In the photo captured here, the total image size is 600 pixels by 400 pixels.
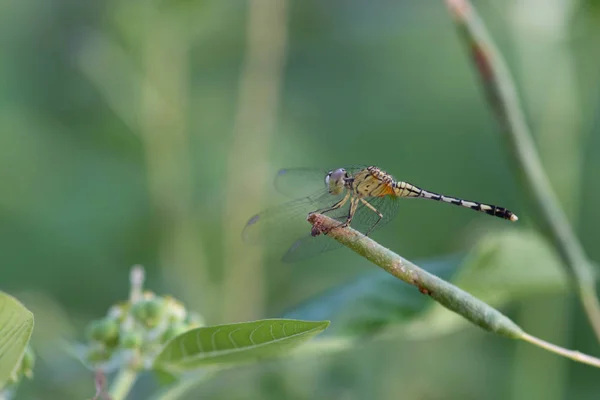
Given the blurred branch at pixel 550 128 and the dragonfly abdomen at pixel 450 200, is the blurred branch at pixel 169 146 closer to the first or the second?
the dragonfly abdomen at pixel 450 200

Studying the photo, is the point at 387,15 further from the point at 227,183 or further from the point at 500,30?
the point at 227,183

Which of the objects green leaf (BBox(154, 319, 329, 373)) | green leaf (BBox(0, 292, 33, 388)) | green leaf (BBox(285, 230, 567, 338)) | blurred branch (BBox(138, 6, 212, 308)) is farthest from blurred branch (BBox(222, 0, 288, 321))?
green leaf (BBox(0, 292, 33, 388))

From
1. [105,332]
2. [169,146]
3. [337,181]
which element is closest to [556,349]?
[105,332]

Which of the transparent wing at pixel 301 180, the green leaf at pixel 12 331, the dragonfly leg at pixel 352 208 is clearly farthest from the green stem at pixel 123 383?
the transparent wing at pixel 301 180

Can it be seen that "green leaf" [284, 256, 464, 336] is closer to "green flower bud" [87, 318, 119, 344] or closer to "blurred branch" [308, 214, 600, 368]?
"green flower bud" [87, 318, 119, 344]

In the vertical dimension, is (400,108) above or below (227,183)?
above

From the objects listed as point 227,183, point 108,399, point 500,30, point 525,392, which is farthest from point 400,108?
point 108,399
